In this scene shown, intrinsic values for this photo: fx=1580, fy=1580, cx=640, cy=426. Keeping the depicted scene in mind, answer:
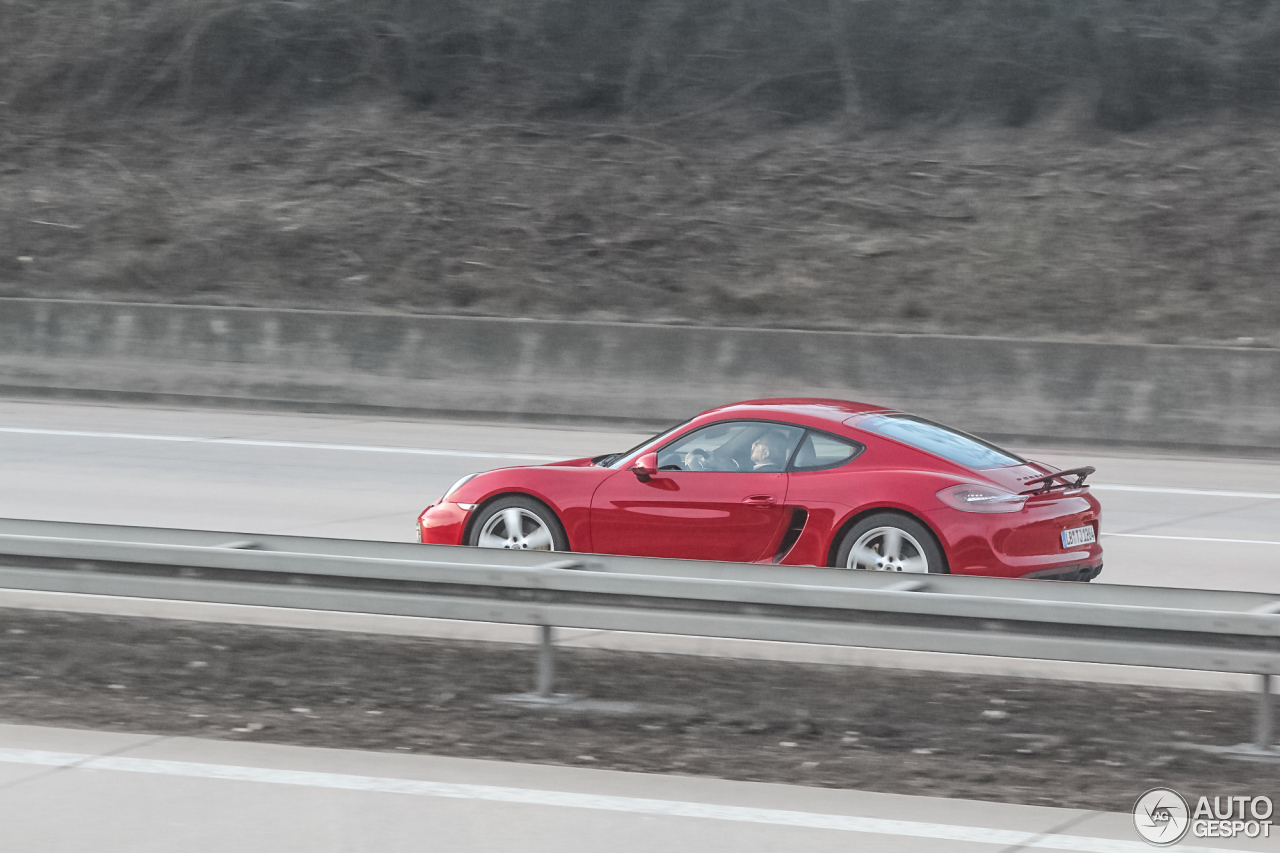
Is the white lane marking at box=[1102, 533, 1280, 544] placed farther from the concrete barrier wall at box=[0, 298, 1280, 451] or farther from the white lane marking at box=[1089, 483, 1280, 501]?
the concrete barrier wall at box=[0, 298, 1280, 451]

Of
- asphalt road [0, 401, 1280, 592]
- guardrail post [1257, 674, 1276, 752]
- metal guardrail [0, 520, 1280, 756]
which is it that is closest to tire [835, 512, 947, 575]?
metal guardrail [0, 520, 1280, 756]

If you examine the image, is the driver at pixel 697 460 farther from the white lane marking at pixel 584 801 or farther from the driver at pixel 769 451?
the white lane marking at pixel 584 801

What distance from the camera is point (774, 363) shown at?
1900cm

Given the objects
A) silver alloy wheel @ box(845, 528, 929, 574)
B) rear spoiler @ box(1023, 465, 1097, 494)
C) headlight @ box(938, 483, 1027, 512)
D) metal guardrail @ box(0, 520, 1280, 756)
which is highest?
rear spoiler @ box(1023, 465, 1097, 494)

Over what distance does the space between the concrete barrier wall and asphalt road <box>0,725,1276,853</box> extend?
13.0m

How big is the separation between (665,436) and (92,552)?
142 inches

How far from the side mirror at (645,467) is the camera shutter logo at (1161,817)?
396 cm

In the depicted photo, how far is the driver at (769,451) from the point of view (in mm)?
9070

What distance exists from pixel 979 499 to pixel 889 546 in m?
0.55

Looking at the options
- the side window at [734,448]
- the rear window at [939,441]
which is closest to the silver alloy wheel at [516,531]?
the side window at [734,448]

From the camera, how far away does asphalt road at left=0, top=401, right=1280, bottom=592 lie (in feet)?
39.1

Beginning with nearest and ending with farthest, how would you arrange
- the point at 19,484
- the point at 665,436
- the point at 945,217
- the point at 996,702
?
1. the point at 996,702
2. the point at 665,436
3. the point at 19,484
4. the point at 945,217

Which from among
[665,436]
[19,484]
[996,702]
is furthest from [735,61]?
[996,702]

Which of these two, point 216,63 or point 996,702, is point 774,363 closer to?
point 996,702
